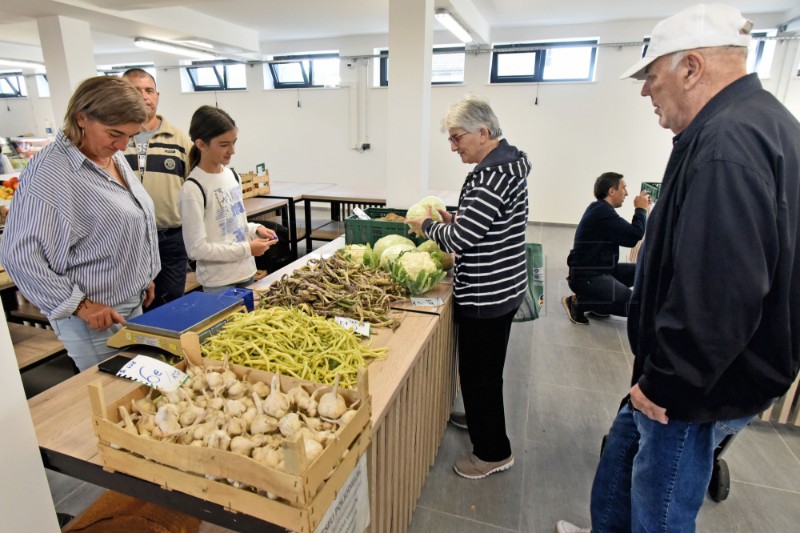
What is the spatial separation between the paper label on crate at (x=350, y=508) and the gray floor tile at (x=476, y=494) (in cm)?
104

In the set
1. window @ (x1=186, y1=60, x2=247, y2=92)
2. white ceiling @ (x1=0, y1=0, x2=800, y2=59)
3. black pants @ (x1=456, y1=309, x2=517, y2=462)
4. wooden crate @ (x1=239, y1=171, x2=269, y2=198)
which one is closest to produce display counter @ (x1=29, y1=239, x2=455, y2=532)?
black pants @ (x1=456, y1=309, x2=517, y2=462)

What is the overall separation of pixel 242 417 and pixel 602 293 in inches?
139

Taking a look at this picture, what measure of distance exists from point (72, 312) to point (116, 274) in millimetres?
192

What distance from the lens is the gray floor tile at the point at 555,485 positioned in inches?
81.2

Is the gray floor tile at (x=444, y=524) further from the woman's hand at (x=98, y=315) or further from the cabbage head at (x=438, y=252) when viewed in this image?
the woman's hand at (x=98, y=315)

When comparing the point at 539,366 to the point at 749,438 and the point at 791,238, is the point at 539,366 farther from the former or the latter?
the point at 791,238

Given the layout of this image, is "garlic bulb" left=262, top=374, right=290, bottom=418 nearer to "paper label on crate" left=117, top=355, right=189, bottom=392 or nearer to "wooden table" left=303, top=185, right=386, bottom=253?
"paper label on crate" left=117, top=355, right=189, bottom=392

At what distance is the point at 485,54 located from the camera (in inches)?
286

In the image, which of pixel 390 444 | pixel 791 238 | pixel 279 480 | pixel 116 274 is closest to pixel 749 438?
pixel 791 238

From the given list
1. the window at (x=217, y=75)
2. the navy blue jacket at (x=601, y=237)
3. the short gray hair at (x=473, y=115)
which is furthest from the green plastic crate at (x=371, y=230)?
the window at (x=217, y=75)

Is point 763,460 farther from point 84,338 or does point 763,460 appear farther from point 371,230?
point 84,338

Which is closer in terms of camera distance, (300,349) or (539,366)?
(300,349)

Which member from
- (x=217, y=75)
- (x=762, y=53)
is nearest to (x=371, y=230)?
(x=762, y=53)

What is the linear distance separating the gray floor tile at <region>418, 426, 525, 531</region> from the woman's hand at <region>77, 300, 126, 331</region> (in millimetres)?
1522
